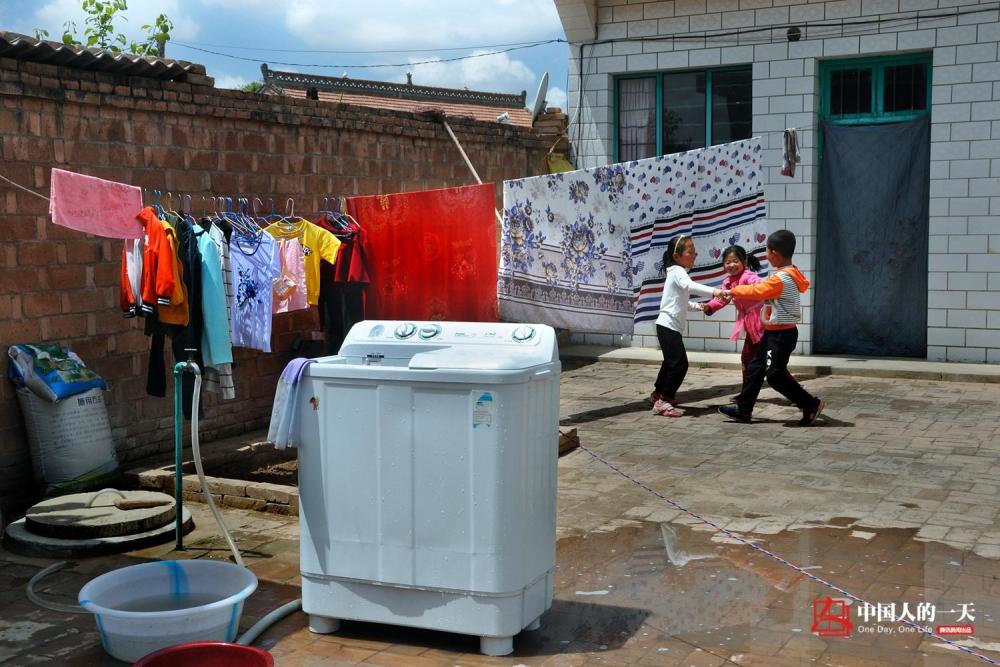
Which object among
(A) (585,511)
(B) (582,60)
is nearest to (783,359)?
(A) (585,511)

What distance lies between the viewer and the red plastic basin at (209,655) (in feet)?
13.8

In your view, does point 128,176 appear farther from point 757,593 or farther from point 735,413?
point 735,413

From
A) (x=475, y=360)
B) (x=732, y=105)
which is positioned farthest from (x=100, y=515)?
(x=732, y=105)

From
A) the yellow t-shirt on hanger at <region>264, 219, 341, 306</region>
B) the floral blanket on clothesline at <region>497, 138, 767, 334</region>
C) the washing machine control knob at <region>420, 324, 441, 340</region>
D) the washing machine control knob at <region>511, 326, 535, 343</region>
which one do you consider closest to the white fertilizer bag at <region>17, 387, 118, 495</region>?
the yellow t-shirt on hanger at <region>264, 219, 341, 306</region>

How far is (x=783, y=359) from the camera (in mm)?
9289

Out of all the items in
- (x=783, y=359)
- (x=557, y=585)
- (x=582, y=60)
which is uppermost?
(x=582, y=60)

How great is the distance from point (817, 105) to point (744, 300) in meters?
4.09

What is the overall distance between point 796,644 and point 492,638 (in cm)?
130

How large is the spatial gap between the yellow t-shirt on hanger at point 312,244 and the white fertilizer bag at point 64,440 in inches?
78.9

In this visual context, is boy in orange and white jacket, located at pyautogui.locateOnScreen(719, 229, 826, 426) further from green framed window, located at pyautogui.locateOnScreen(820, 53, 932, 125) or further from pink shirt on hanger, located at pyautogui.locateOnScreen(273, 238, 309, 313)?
→ green framed window, located at pyautogui.locateOnScreen(820, 53, 932, 125)

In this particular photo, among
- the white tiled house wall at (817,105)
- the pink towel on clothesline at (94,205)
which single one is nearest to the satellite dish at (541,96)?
the white tiled house wall at (817,105)

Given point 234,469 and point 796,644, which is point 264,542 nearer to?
point 234,469

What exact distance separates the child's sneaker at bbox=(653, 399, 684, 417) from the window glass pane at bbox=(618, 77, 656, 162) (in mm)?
4945

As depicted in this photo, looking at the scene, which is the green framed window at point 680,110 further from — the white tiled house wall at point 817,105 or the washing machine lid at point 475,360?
the washing machine lid at point 475,360
